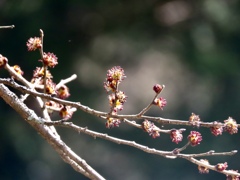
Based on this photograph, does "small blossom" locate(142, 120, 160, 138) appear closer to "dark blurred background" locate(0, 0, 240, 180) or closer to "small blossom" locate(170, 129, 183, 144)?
"small blossom" locate(170, 129, 183, 144)

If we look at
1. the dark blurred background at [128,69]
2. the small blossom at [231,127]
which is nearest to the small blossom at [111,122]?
the small blossom at [231,127]

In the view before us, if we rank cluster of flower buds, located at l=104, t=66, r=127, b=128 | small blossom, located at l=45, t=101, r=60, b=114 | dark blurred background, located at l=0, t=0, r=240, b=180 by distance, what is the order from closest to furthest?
cluster of flower buds, located at l=104, t=66, r=127, b=128, small blossom, located at l=45, t=101, r=60, b=114, dark blurred background, located at l=0, t=0, r=240, b=180

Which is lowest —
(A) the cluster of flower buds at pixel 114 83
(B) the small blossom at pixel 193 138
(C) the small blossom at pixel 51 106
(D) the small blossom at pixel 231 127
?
(A) the cluster of flower buds at pixel 114 83

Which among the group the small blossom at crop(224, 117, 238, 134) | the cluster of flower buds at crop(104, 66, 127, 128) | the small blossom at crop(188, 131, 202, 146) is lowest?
the cluster of flower buds at crop(104, 66, 127, 128)

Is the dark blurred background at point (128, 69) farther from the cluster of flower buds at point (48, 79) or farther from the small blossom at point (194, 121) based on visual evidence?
the small blossom at point (194, 121)

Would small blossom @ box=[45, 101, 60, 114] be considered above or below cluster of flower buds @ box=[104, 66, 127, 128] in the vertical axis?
above

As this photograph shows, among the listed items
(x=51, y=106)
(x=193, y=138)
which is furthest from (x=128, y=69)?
(x=193, y=138)

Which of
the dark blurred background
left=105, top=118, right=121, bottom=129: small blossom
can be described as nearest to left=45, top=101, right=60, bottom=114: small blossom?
left=105, top=118, right=121, bottom=129: small blossom

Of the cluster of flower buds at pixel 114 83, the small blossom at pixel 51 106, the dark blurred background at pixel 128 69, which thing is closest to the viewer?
the cluster of flower buds at pixel 114 83

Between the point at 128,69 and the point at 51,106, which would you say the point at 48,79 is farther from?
the point at 128,69
